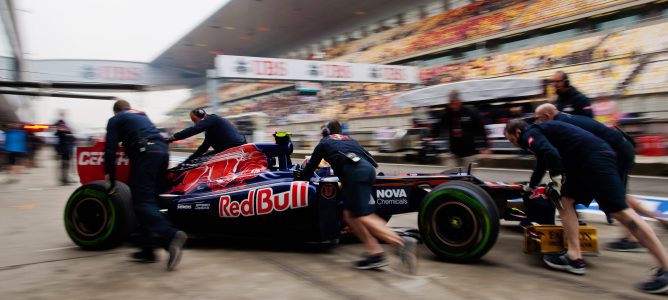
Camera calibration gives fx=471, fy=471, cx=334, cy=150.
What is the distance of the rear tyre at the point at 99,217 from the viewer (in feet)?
15.0

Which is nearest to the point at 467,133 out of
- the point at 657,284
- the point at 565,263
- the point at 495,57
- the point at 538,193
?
the point at 538,193

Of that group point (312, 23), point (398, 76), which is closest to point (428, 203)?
point (398, 76)

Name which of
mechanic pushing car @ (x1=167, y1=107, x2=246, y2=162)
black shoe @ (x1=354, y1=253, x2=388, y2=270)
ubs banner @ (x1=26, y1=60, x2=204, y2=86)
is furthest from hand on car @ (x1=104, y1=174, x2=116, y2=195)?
ubs banner @ (x1=26, y1=60, x2=204, y2=86)

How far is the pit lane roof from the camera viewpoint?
3803cm

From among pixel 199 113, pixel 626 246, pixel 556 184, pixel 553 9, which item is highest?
pixel 553 9

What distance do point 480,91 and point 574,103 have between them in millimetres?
9682

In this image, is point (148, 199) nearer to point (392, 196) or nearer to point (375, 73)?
point (392, 196)

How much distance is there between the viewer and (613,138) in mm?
3979

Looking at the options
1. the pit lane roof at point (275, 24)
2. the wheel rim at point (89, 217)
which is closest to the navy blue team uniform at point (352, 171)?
the wheel rim at point (89, 217)

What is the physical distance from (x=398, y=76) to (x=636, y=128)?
15876 millimetres

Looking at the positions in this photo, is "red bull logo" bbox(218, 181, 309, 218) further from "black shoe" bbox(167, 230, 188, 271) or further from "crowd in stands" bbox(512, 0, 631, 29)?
"crowd in stands" bbox(512, 0, 631, 29)

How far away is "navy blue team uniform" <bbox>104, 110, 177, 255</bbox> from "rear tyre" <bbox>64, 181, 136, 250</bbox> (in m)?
0.36

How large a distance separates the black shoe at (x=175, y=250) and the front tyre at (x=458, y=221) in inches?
81.3

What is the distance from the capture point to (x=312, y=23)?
4241cm
